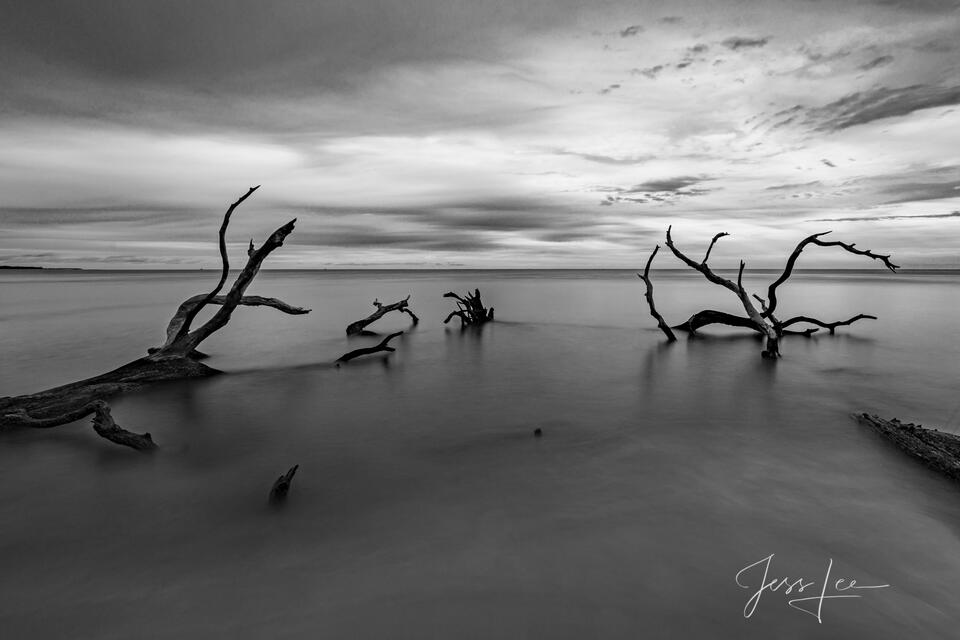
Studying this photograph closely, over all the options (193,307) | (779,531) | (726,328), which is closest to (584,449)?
(779,531)

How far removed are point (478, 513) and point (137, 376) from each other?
8.78m

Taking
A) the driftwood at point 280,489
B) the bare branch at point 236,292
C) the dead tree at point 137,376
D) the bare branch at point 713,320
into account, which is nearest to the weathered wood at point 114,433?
the dead tree at point 137,376

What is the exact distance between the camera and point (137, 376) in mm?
9914

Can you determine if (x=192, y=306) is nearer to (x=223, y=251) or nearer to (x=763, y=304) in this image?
(x=223, y=251)

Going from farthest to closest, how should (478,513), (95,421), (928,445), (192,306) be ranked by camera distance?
(192,306) < (95,421) < (928,445) < (478,513)

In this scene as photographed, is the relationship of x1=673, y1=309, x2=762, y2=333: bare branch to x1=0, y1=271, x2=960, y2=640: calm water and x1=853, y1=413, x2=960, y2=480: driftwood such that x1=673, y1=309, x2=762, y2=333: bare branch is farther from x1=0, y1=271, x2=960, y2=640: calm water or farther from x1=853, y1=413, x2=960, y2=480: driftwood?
x1=853, y1=413, x2=960, y2=480: driftwood

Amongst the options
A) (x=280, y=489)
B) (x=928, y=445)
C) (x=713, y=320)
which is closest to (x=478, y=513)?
(x=280, y=489)

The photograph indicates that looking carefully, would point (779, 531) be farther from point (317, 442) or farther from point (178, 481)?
point (178, 481)

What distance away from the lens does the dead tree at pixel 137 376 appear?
6754 millimetres

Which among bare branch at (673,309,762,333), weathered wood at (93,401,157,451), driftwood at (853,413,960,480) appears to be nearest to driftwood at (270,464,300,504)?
weathered wood at (93,401,157,451)

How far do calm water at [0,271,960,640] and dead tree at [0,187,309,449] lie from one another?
1.17 ft
